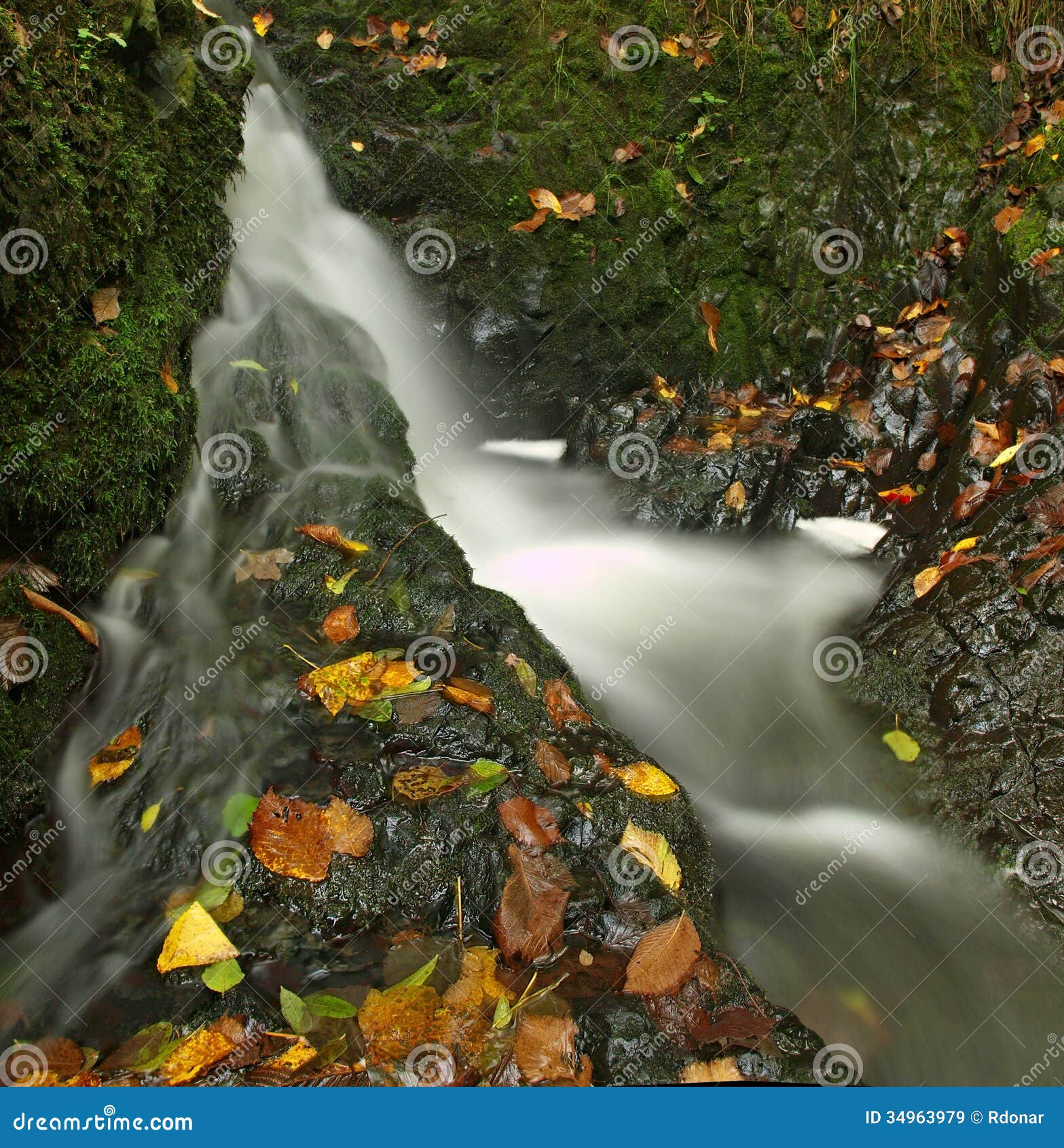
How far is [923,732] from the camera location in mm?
3787

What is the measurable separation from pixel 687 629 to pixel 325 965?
2.87 metres

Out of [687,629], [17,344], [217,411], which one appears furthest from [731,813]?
[17,344]

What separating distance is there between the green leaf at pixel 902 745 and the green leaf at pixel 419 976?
8.02ft

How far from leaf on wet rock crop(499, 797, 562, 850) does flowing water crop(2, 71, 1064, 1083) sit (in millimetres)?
734

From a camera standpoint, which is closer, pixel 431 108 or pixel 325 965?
pixel 325 965

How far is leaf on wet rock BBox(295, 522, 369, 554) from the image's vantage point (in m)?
3.78

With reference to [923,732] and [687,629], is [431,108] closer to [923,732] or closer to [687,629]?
[687,629]

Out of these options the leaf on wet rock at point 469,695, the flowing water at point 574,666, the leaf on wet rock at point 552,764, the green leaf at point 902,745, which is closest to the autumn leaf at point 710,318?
the flowing water at point 574,666

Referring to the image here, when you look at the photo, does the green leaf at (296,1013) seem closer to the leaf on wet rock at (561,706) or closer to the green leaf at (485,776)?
the green leaf at (485,776)

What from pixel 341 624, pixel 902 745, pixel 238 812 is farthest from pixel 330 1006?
pixel 902 745

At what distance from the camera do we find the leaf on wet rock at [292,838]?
2.56 m

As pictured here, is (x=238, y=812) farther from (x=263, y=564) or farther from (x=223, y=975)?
(x=263, y=564)

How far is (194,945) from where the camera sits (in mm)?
2361

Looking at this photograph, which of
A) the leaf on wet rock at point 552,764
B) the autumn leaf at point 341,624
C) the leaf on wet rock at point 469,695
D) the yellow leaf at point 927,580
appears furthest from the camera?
the yellow leaf at point 927,580
